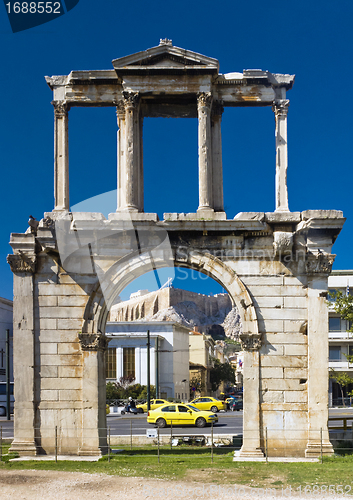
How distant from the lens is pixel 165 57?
650 inches

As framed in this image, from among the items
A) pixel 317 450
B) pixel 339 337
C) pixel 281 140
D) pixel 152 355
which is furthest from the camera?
pixel 152 355

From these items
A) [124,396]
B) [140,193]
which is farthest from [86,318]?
[124,396]

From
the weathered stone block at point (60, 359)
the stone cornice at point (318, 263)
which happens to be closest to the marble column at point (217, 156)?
the stone cornice at point (318, 263)

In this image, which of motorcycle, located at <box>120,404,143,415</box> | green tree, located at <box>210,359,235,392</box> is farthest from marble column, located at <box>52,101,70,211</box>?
green tree, located at <box>210,359,235,392</box>

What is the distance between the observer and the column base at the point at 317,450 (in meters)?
15.2

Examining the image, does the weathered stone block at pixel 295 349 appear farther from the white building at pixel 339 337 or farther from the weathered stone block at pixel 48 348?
the white building at pixel 339 337

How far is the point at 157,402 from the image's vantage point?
3625 centimetres

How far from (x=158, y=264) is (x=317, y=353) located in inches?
192

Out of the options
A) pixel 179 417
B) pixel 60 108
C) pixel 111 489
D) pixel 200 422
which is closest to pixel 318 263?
pixel 111 489

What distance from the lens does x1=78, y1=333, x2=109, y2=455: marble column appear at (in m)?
15.6

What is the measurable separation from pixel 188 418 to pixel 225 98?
51.4ft

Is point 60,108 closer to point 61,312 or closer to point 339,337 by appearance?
point 61,312

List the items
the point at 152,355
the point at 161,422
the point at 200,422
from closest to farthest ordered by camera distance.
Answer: the point at 200,422 → the point at 161,422 → the point at 152,355

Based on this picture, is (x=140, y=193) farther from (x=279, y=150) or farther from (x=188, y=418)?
(x=188, y=418)
